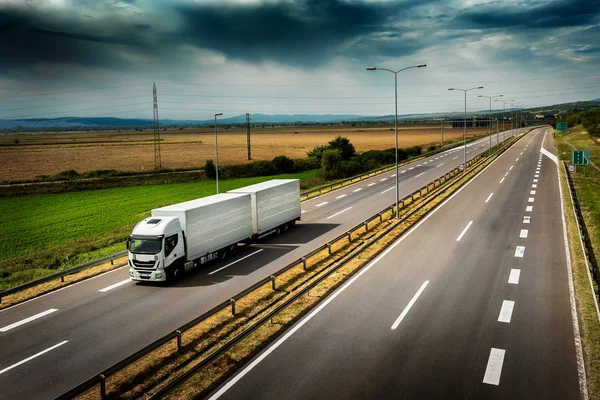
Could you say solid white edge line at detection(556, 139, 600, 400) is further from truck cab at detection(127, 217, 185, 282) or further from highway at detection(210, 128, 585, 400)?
truck cab at detection(127, 217, 185, 282)

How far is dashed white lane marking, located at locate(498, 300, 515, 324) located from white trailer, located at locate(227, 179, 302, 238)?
1424cm

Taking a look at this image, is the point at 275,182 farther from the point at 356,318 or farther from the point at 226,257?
the point at 356,318

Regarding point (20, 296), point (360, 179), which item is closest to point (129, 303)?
point (20, 296)

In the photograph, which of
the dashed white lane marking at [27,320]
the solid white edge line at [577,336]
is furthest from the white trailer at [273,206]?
the solid white edge line at [577,336]

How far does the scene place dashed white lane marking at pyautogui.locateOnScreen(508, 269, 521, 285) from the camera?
724 inches

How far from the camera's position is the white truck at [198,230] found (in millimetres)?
19859

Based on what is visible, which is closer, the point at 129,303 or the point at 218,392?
the point at 218,392

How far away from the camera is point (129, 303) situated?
59.0 ft

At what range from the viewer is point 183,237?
20969mm

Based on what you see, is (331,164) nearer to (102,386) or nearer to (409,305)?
(409,305)

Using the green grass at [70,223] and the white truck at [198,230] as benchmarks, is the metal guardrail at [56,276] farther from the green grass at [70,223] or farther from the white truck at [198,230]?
the green grass at [70,223]

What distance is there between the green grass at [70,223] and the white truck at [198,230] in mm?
8155

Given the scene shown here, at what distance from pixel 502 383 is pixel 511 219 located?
2103 centimetres

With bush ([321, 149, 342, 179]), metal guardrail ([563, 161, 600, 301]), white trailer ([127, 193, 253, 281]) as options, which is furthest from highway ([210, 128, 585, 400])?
bush ([321, 149, 342, 179])
